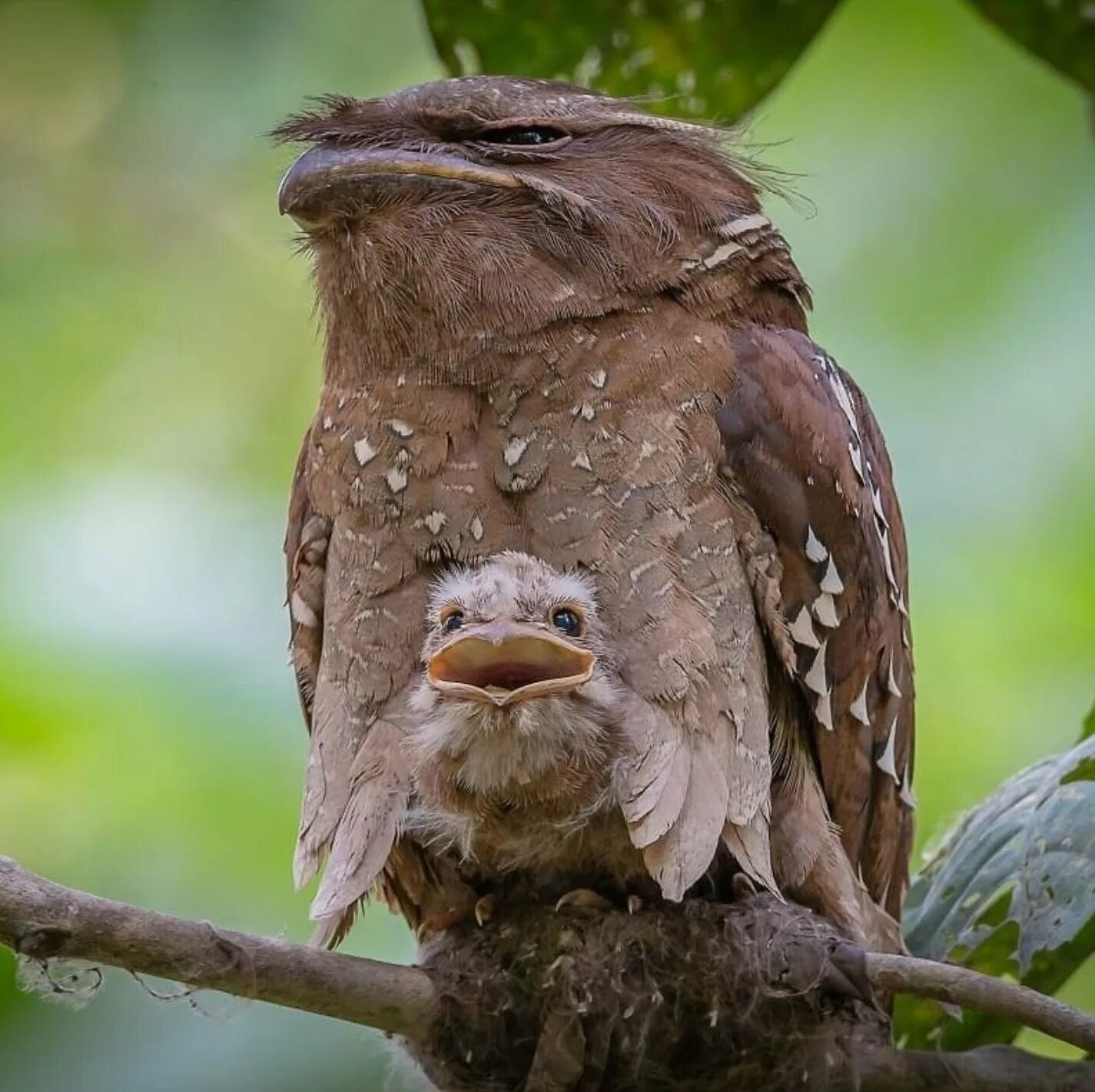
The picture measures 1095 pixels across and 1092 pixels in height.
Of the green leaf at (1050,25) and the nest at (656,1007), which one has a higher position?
the green leaf at (1050,25)

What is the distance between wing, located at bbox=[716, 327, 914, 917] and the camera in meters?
3.38

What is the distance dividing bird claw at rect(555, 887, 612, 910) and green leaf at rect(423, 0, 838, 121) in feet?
4.89

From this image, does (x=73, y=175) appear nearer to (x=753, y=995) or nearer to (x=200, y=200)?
(x=200, y=200)

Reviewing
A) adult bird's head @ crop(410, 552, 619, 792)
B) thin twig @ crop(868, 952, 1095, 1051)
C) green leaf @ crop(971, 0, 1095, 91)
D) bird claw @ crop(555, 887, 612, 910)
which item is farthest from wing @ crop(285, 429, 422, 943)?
green leaf @ crop(971, 0, 1095, 91)

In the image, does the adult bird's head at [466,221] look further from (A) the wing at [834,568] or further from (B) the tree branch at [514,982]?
(B) the tree branch at [514,982]

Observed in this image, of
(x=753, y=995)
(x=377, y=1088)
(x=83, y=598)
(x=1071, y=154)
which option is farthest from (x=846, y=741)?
(x=1071, y=154)

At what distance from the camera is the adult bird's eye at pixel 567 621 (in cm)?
305

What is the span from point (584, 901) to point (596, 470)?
767mm

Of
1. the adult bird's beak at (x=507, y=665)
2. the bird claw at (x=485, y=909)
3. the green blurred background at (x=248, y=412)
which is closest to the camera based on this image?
the adult bird's beak at (x=507, y=665)

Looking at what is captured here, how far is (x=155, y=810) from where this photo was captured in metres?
4.48

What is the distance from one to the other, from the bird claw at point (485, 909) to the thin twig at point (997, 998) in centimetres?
90

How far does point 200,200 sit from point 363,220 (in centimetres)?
260

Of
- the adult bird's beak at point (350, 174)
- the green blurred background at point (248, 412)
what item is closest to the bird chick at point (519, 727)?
the adult bird's beak at point (350, 174)

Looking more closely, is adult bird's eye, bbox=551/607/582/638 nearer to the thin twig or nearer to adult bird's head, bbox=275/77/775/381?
adult bird's head, bbox=275/77/775/381
